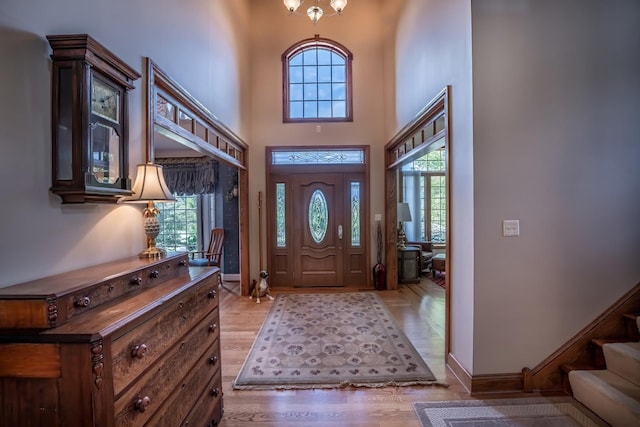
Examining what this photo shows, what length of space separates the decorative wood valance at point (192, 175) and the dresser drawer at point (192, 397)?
4.89 metres

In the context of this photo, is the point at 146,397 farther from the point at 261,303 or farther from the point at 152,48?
the point at 261,303

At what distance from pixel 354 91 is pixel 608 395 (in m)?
5.08

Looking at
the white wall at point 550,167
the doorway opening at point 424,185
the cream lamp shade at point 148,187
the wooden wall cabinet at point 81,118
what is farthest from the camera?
the doorway opening at point 424,185

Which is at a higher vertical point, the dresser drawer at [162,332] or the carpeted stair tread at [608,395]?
the dresser drawer at [162,332]

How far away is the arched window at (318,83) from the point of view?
5691 millimetres

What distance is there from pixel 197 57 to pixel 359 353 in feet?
11.2

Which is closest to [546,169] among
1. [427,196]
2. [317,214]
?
[317,214]

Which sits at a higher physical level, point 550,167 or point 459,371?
point 550,167

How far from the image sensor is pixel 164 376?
Answer: 1.42m

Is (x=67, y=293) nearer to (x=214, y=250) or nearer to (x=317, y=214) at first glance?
(x=317, y=214)

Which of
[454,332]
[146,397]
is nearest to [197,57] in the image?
[146,397]

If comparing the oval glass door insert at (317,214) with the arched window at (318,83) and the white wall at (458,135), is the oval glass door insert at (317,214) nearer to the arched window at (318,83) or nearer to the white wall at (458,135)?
the arched window at (318,83)

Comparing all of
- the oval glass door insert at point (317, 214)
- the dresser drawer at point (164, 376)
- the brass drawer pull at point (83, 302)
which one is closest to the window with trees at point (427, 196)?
the oval glass door insert at point (317, 214)

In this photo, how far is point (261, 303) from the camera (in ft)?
16.0
